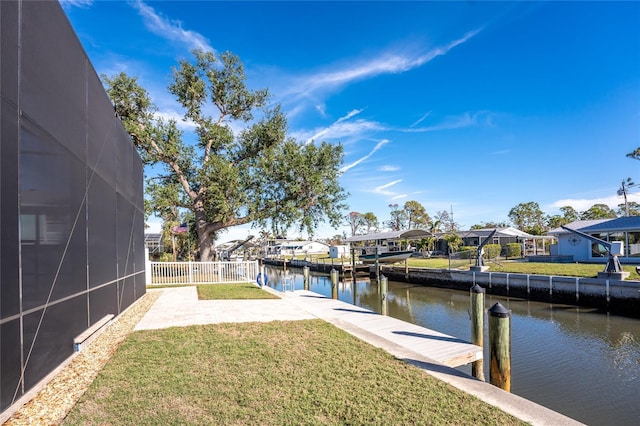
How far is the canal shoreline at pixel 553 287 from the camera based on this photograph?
12.8 metres

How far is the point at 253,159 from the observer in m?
22.9

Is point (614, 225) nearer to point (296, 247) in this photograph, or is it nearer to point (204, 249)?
point (204, 249)

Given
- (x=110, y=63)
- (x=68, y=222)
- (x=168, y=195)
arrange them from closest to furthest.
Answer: (x=68, y=222) < (x=110, y=63) < (x=168, y=195)

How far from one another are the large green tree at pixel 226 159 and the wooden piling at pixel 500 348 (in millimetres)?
16005

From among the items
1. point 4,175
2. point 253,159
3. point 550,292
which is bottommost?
point 550,292

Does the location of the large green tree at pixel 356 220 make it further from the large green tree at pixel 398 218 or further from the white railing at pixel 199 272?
the white railing at pixel 199 272

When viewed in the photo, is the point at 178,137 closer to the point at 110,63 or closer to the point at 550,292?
the point at 110,63

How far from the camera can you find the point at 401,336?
23.4ft

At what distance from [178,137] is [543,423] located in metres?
21.2

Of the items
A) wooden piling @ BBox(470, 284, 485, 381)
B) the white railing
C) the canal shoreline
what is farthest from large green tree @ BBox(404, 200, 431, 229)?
wooden piling @ BBox(470, 284, 485, 381)

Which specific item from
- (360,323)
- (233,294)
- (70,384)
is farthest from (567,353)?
(70,384)

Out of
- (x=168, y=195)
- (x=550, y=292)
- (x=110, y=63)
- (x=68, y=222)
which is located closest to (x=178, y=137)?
(x=168, y=195)

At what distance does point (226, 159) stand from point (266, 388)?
19.6 metres

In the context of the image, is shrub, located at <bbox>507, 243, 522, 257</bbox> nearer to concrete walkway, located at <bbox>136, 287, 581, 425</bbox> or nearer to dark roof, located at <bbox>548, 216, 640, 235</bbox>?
dark roof, located at <bbox>548, 216, 640, 235</bbox>
